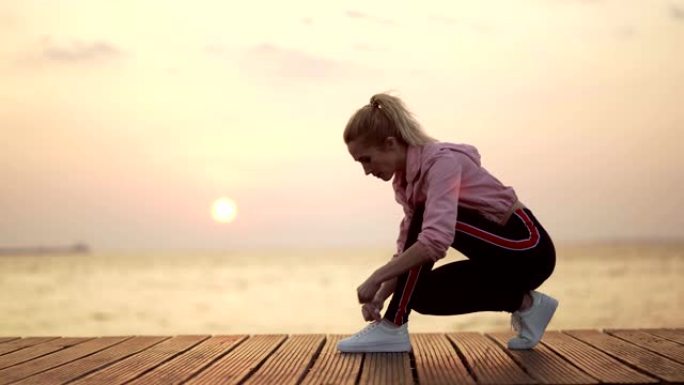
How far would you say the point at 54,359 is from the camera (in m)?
3.99

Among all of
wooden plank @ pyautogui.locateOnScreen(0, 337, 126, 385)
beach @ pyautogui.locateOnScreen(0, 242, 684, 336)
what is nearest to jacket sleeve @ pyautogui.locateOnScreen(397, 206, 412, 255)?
wooden plank @ pyautogui.locateOnScreen(0, 337, 126, 385)

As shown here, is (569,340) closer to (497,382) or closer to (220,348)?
(497,382)

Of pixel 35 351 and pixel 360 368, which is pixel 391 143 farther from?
pixel 35 351

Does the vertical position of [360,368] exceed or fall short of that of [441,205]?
it falls short

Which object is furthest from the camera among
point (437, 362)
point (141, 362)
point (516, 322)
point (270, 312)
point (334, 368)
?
point (270, 312)

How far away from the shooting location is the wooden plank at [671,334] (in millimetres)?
4124

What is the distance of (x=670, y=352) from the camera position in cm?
367

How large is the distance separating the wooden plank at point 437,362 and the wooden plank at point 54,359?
1.60 metres

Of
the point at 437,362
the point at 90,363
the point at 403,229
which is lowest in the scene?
the point at 437,362

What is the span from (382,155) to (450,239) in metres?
0.49

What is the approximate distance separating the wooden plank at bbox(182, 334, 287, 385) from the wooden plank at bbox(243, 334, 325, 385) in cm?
4

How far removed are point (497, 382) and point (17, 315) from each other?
71.4 feet

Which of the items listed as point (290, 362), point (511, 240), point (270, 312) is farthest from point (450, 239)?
point (270, 312)

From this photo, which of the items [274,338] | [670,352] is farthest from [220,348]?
[670,352]
